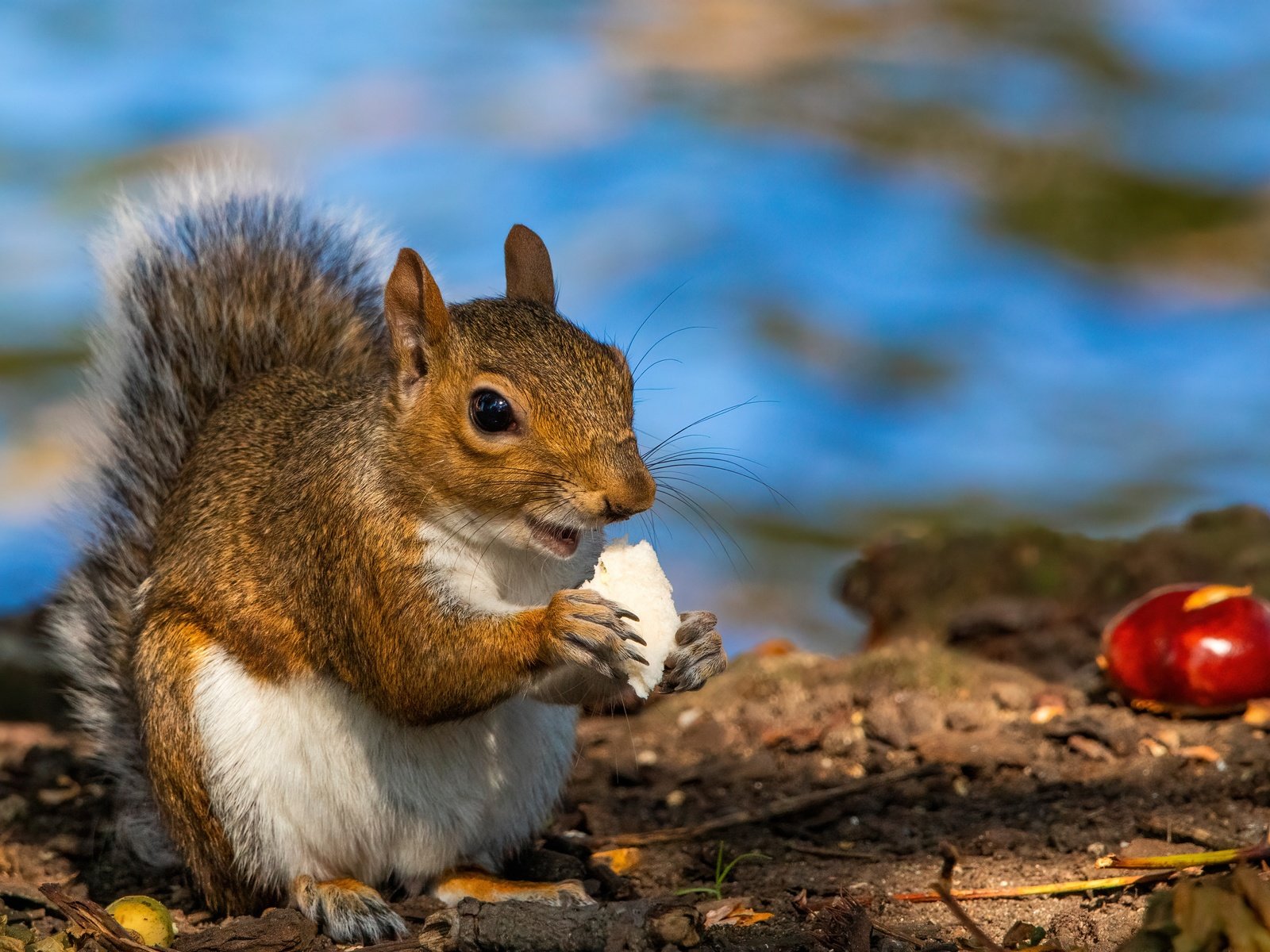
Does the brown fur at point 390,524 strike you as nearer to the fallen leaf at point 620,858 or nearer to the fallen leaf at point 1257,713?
the fallen leaf at point 620,858

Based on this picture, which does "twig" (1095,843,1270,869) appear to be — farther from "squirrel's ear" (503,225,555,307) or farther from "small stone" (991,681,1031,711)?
"squirrel's ear" (503,225,555,307)

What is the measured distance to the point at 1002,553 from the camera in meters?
5.30

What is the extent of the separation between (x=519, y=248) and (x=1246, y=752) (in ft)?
7.00

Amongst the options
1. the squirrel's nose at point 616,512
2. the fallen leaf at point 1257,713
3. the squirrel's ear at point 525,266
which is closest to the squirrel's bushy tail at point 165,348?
the squirrel's ear at point 525,266

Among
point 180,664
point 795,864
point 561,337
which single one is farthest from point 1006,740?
point 180,664

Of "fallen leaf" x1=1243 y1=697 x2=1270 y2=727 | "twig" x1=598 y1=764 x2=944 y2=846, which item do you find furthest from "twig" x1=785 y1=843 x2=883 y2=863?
"fallen leaf" x1=1243 y1=697 x2=1270 y2=727

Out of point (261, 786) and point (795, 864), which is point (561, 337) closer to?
point (261, 786)

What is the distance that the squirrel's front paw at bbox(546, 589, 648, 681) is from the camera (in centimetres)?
253

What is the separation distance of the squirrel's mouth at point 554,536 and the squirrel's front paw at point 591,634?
0.11 meters

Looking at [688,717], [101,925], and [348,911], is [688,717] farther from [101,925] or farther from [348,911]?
[101,925]

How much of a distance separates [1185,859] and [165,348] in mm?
2539

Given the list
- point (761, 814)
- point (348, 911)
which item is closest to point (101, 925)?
point (348, 911)

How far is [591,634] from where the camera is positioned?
8.29 feet

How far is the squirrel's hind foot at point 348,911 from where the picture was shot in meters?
2.90
